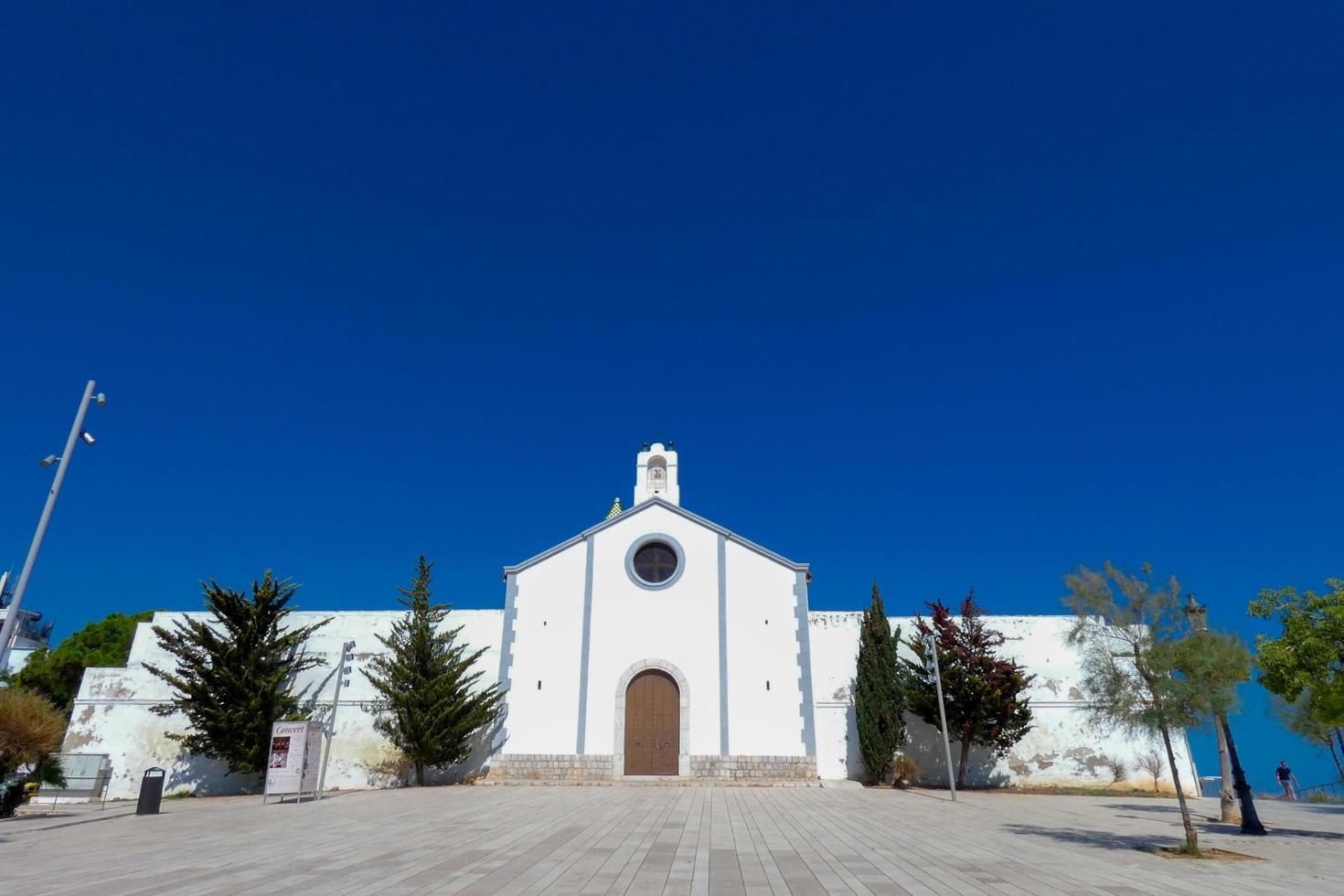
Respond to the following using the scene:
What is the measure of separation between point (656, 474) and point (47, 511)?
57.8 ft

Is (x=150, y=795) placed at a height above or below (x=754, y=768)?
below

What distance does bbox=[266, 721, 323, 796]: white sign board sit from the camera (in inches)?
656

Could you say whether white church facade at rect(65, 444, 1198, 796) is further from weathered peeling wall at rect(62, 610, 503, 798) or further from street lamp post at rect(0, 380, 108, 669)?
street lamp post at rect(0, 380, 108, 669)

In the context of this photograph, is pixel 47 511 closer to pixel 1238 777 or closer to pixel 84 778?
pixel 84 778

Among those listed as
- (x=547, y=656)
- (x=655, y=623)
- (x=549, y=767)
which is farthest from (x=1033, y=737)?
(x=547, y=656)

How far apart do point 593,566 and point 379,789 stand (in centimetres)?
825

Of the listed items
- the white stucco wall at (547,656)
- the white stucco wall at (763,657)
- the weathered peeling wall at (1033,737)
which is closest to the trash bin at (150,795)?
the white stucco wall at (547,656)

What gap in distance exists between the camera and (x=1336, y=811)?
1638cm

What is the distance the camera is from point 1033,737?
20.8m

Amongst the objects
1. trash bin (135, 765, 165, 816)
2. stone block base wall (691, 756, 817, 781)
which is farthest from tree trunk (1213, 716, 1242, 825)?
trash bin (135, 765, 165, 816)

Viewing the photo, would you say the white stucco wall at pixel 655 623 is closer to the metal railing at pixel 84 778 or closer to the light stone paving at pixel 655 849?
the light stone paving at pixel 655 849

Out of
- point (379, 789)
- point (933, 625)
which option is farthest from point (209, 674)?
point (933, 625)

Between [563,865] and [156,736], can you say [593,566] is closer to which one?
[156,736]

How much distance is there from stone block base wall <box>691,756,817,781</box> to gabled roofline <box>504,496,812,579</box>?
529cm
